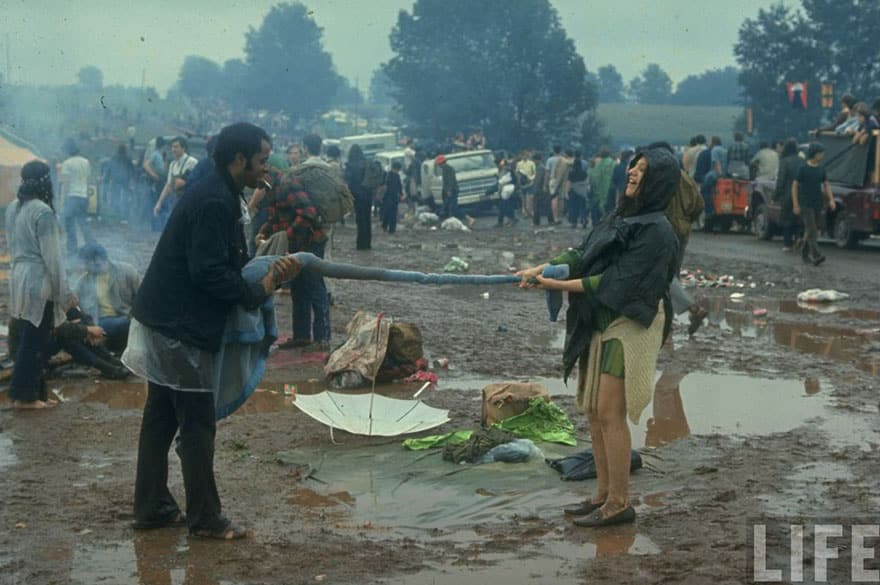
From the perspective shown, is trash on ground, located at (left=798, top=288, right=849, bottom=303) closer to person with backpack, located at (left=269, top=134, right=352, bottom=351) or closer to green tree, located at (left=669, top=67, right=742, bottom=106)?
person with backpack, located at (left=269, top=134, right=352, bottom=351)

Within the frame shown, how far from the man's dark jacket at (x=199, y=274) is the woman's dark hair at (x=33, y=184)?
3.22 meters

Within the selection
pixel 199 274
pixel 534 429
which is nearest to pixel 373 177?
pixel 534 429

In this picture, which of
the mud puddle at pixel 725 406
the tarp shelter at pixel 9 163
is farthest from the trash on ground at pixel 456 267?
the tarp shelter at pixel 9 163

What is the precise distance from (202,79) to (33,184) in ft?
338

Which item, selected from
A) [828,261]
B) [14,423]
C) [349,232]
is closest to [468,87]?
[349,232]

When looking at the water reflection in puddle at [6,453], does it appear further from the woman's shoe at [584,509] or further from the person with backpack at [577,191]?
the person with backpack at [577,191]

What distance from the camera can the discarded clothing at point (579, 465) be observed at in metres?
7.41

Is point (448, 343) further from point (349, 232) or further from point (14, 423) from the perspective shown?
point (349, 232)

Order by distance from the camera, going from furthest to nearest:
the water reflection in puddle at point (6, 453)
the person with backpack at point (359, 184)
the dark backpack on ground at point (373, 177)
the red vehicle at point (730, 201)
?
the red vehicle at point (730, 201) < the dark backpack on ground at point (373, 177) < the person with backpack at point (359, 184) < the water reflection in puddle at point (6, 453)

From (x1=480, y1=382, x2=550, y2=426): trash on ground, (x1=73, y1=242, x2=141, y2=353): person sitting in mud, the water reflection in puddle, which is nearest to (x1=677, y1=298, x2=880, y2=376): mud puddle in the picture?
(x1=480, y1=382, x2=550, y2=426): trash on ground

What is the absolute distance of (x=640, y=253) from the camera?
6.40 metres

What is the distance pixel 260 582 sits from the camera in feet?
18.6

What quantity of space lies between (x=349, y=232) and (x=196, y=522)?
77.6ft

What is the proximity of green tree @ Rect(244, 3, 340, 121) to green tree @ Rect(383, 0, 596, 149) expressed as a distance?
24.8m
